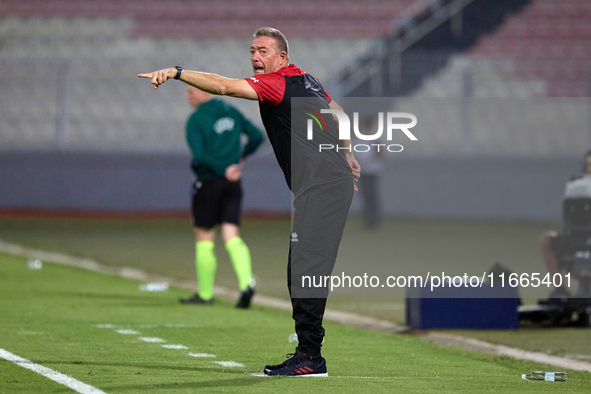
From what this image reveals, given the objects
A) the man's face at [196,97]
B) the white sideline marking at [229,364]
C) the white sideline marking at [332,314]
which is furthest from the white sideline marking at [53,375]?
the man's face at [196,97]

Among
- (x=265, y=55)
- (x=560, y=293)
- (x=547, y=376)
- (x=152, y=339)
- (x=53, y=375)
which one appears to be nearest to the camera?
(x=53, y=375)

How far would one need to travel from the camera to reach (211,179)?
886 centimetres

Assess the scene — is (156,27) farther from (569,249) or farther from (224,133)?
(569,249)

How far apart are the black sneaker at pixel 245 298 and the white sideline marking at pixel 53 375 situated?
294 cm

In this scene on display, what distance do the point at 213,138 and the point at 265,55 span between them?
3.73m

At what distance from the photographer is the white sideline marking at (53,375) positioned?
4.66 metres

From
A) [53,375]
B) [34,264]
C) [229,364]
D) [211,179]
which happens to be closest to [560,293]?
[211,179]

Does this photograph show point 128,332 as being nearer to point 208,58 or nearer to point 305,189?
point 305,189

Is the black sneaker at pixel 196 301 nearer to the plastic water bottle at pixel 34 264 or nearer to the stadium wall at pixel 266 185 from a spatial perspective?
the plastic water bottle at pixel 34 264

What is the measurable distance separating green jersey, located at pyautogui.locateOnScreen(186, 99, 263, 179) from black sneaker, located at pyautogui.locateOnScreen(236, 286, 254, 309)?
44.4 inches

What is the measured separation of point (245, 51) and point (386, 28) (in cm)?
359

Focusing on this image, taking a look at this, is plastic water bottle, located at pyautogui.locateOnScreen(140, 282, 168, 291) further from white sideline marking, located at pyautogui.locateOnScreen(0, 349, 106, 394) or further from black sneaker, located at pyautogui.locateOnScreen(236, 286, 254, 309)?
white sideline marking, located at pyautogui.locateOnScreen(0, 349, 106, 394)

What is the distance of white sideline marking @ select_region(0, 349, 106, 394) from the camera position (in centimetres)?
466

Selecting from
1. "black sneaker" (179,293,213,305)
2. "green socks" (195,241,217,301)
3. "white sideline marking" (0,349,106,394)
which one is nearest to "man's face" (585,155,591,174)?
"green socks" (195,241,217,301)
